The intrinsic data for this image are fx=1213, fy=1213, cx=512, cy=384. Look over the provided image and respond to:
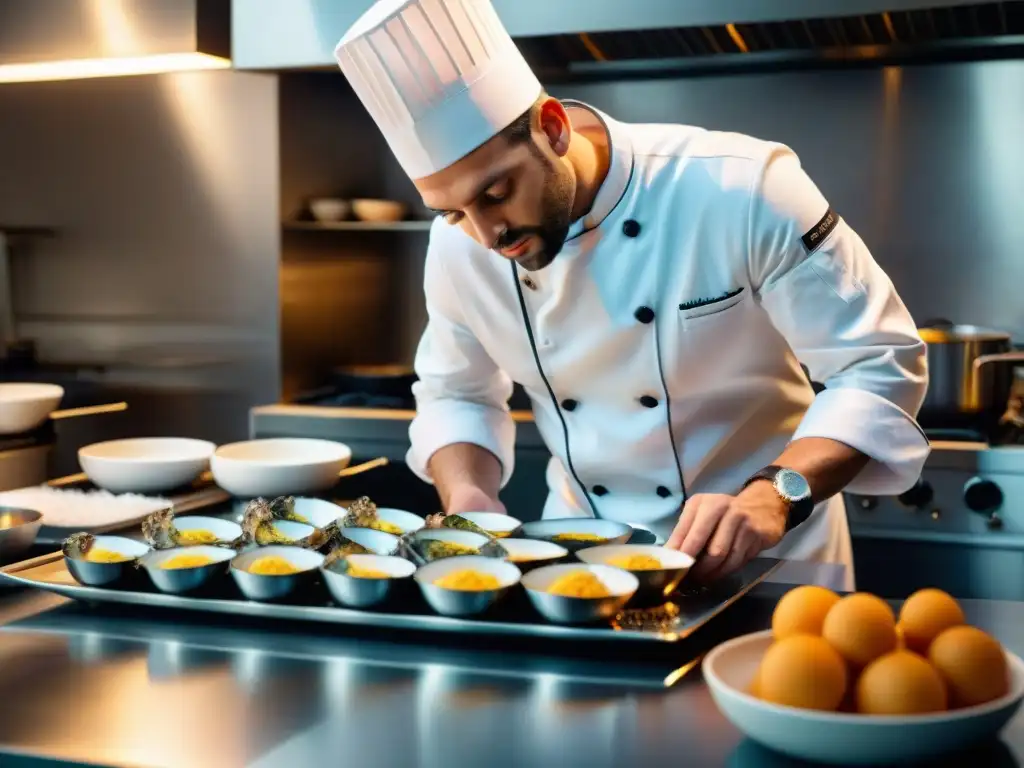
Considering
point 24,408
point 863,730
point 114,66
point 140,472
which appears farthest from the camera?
point 114,66

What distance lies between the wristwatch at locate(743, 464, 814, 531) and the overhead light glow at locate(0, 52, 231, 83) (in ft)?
7.27

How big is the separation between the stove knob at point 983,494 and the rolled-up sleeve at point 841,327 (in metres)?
0.95

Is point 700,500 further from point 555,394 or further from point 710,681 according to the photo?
point 555,394

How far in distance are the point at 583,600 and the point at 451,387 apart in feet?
3.35

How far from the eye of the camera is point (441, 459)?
7.14 ft

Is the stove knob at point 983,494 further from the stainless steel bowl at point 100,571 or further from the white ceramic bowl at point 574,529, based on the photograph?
the stainless steel bowl at point 100,571

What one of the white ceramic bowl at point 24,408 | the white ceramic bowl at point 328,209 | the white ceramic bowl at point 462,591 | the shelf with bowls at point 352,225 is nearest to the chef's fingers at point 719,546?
the white ceramic bowl at point 462,591

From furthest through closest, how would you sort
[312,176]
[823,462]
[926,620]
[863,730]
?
[312,176] → [823,462] → [926,620] → [863,730]

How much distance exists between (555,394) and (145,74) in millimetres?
2004

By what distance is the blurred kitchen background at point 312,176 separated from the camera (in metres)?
3.16

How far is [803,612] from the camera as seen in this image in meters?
1.12

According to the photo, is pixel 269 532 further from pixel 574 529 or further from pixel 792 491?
pixel 792 491

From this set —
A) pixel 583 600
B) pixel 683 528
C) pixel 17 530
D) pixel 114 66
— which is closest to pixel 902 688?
pixel 583 600

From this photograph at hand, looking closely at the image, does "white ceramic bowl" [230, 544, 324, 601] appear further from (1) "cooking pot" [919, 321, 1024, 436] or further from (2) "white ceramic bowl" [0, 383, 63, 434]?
(1) "cooking pot" [919, 321, 1024, 436]
